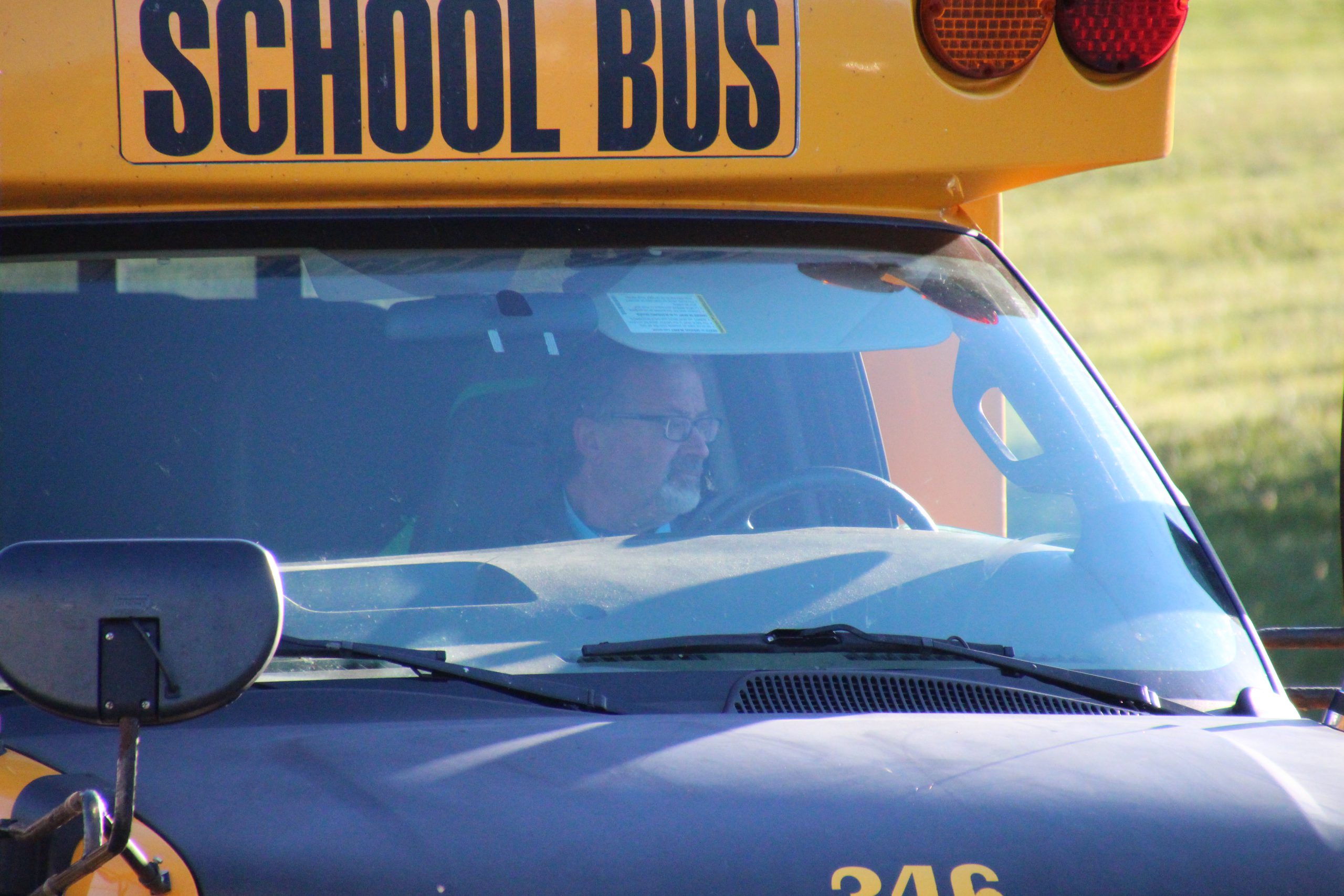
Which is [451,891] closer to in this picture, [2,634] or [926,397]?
[2,634]

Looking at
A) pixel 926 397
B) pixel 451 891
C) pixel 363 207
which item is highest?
pixel 363 207

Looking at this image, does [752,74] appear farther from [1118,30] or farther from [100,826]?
[100,826]

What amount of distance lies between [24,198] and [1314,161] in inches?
799

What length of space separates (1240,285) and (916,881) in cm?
1602

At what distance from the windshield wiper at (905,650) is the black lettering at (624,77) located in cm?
90

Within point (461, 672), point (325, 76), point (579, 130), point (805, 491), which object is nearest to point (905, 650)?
point (805, 491)

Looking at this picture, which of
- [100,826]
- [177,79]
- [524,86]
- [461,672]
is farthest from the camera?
[524,86]

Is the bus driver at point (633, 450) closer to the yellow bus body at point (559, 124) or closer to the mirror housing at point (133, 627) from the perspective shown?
the yellow bus body at point (559, 124)

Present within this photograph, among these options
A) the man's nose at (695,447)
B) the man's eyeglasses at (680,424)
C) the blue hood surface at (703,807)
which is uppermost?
the man's eyeglasses at (680,424)

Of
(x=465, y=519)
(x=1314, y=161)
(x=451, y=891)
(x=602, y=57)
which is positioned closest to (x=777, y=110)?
(x=602, y=57)

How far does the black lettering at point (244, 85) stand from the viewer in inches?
99.3

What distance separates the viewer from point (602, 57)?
104 inches

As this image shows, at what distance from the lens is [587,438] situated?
2529 mm

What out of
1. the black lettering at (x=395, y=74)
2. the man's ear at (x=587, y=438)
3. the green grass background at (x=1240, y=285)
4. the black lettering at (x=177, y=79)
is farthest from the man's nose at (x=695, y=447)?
the green grass background at (x=1240, y=285)
